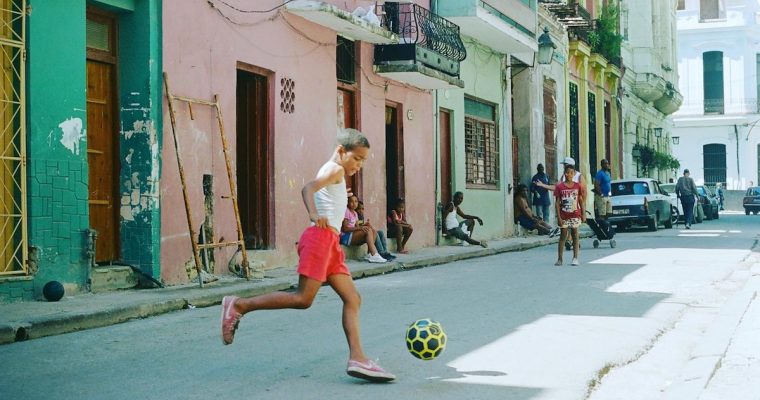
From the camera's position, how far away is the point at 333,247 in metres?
6.09

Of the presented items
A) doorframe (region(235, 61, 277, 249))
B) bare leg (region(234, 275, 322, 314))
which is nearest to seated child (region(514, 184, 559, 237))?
doorframe (region(235, 61, 277, 249))

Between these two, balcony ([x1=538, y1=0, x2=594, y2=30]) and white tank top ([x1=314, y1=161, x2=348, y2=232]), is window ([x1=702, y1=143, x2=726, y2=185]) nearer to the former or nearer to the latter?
balcony ([x1=538, y1=0, x2=594, y2=30])

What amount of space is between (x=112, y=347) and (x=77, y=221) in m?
3.20

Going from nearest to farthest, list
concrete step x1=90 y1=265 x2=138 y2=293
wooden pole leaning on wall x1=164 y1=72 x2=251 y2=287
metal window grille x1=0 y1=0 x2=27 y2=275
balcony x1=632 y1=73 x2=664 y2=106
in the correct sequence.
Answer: metal window grille x1=0 y1=0 x2=27 y2=275
concrete step x1=90 y1=265 x2=138 y2=293
wooden pole leaning on wall x1=164 y1=72 x2=251 y2=287
balcony x1=632 y1=73 x2=664 y2=106

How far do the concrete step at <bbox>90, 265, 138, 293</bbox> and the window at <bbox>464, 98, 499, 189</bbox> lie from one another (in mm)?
12725

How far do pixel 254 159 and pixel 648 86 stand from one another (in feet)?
106

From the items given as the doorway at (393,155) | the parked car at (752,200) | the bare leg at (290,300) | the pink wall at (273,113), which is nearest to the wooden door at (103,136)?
the pink wall at (273,113)

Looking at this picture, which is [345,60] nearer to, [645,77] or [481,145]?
[481,145]

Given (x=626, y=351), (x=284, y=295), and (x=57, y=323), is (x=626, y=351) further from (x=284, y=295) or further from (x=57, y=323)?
(x=57, y=323)

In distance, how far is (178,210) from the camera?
1214 cm

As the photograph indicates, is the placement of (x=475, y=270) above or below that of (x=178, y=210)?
below

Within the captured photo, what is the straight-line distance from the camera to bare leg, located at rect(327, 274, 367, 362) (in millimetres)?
5973

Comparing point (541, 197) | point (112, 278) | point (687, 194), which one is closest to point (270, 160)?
point (112, 278)

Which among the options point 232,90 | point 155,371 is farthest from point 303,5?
point 155,371
